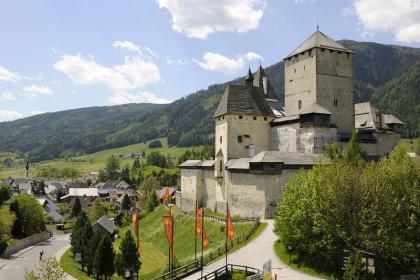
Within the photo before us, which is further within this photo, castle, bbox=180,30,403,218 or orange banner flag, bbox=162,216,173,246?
castle, bbox=180,30,403,218

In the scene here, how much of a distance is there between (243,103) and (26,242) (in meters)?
39.7

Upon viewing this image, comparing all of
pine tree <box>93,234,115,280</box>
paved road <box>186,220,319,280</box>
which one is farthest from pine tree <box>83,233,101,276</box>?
paved road <box>186,220,319,280</box>

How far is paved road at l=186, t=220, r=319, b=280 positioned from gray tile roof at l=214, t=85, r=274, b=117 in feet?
70.6

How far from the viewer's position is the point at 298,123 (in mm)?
54438

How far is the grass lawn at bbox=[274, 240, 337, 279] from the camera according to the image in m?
30.4

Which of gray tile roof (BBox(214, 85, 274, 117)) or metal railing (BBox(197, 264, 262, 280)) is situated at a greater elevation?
gray tile roof (BBox(214, 85, 274, 117))

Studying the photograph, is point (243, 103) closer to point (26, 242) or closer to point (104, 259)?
point (104, 259)

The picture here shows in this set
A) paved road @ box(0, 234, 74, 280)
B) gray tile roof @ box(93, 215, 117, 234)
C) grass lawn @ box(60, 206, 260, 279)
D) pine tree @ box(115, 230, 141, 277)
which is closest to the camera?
pine tree @ box(115, 230, 141, 277)

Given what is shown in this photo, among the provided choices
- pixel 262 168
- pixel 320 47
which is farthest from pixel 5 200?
pixel 320 47

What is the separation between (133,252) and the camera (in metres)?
39.6

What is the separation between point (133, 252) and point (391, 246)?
21.9m

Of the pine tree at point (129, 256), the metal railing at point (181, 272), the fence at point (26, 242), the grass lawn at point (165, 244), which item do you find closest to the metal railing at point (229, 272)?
the metal railing at point (181, 272)

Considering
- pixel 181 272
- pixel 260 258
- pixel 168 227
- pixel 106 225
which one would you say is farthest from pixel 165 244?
pixel 181 272

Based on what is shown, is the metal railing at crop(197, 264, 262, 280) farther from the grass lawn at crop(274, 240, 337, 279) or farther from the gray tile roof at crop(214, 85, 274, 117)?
the gray tile roof at crop(214, 85, 274, 117)
